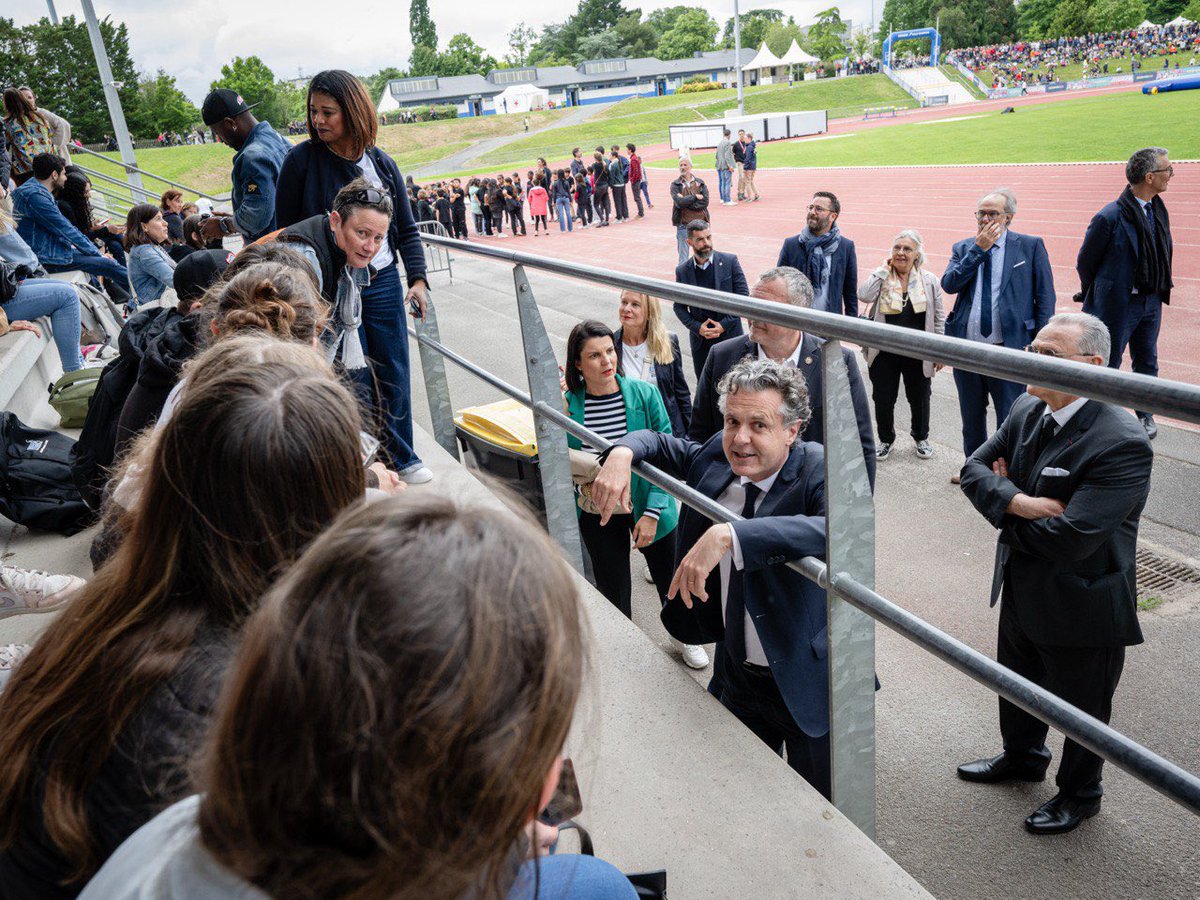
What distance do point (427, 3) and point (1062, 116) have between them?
103m

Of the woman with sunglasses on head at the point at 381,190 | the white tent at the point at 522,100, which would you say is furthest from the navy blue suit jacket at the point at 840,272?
the white tent at the point at 522,100

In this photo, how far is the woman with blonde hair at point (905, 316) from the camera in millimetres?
6254

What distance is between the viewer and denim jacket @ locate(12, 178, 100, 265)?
7.01 meters

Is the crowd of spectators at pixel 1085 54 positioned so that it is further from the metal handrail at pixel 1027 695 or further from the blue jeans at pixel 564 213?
the metal handrail at pixel 1027 695

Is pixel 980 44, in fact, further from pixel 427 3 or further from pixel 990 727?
pixel 990 727

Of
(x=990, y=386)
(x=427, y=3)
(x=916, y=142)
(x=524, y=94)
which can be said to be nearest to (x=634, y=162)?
(x=916, y=142)

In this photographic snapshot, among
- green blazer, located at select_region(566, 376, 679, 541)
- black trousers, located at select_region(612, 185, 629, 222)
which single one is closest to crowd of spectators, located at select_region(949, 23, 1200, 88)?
black trousers, located at select_region(612, 185, 629, 222)

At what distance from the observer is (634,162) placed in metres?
24.7

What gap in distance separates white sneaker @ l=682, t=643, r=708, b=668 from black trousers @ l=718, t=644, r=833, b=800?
4.05 ft

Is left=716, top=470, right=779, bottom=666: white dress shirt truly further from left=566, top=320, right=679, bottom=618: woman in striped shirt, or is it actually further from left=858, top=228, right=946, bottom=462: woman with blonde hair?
left=858, top=228, right=946, bottom=462: woman with blonde hair

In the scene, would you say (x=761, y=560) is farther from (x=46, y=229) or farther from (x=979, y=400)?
(x=46, y=229)

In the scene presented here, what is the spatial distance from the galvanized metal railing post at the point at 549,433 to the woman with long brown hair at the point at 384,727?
2.24 meters

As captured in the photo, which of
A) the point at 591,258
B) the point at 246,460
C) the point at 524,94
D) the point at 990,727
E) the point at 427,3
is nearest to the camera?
the point at 246,460

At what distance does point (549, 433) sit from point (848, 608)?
1.54 meters
